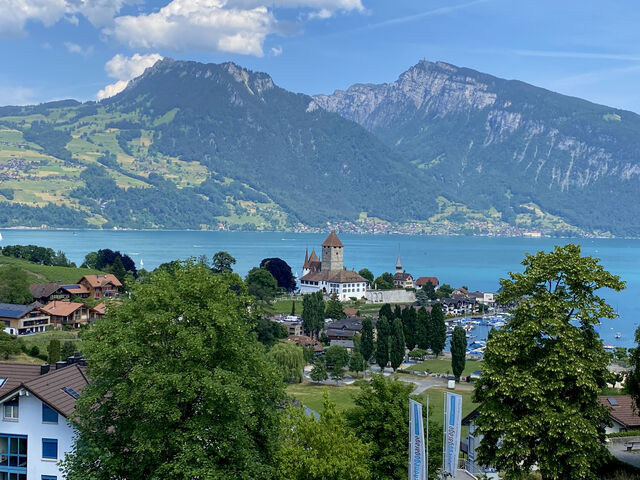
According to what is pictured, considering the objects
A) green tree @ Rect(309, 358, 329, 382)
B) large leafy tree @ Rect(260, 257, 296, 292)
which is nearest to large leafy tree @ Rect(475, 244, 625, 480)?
green tree @ Rect(309, 358, 329, 382)

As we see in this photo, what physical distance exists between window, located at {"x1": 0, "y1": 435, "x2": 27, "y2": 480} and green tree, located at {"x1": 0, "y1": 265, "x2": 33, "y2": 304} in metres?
63.5

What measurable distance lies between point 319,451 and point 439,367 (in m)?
63.6

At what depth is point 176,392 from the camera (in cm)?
1927

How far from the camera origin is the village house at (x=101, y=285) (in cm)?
9694

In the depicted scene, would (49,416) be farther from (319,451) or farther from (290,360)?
(290,360)

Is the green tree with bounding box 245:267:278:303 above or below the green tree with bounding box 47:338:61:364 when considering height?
below

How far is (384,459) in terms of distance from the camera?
26281 millimetres

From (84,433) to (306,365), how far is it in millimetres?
Result: 61292

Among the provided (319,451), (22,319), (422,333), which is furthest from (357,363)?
(319,451)

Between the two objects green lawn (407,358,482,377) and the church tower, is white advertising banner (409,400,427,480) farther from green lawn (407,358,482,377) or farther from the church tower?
the church tower

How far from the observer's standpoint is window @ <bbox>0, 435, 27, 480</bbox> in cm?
2402

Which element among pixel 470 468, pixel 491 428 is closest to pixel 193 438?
pixel 491 428

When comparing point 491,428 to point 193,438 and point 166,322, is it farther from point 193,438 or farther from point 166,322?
point 166,322

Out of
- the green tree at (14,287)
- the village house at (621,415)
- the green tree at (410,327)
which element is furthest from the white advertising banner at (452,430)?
the green tree at (14,287)
